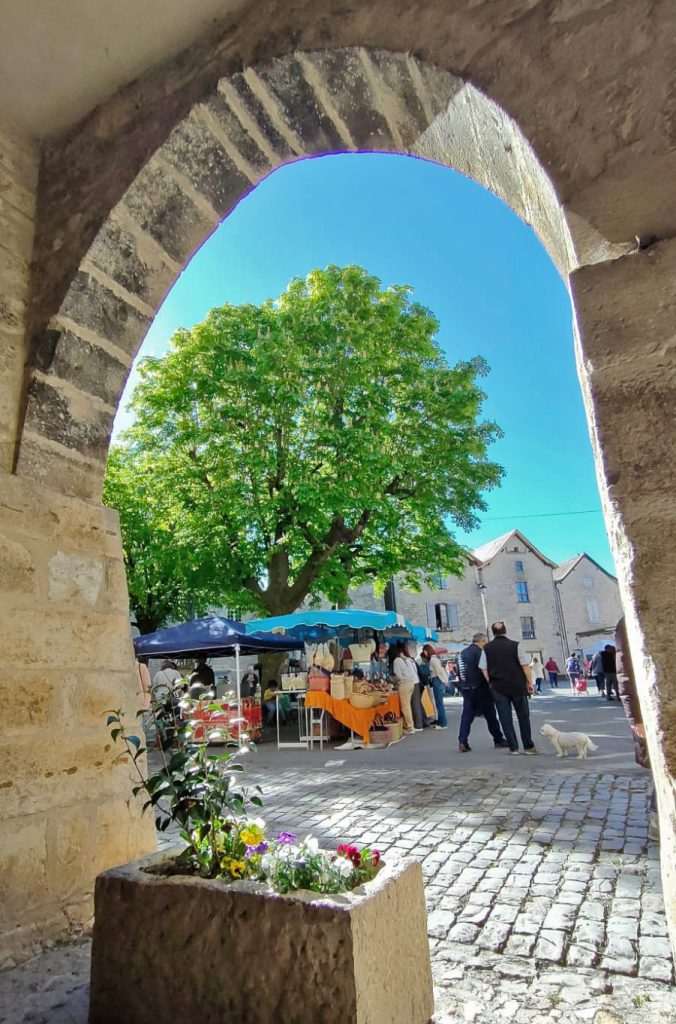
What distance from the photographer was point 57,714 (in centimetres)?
221

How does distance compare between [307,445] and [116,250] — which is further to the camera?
[307,445]

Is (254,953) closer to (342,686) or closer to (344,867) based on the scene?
(344,867)

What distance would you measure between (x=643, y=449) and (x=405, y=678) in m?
8.28

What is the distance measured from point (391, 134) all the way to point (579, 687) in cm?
1940

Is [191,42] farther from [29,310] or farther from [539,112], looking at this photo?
[539,112]

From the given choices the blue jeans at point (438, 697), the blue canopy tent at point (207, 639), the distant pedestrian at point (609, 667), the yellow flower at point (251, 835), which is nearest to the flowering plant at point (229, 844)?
the yellow flower at point (251, 835)

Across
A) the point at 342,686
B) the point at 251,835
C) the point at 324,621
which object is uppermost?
the point at 324,621

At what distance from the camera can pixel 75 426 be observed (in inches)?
97.1

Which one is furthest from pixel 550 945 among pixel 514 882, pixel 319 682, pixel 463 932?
pixel 319 682

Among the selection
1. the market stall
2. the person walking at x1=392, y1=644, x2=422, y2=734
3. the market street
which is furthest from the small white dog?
the person walking at x1=392, y1=644, x2=422, y2=734

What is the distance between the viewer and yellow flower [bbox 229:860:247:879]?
5.18 ft

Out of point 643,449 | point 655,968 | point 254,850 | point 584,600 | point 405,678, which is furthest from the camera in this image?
point 584,600

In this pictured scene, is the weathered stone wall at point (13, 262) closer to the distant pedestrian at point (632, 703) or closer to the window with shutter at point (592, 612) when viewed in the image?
the distant pedestrian at point (632, 703)

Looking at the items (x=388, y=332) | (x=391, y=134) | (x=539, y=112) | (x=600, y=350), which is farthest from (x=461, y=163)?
(x=388, y=332)
